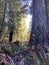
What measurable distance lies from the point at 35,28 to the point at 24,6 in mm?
6131

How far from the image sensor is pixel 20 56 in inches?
225

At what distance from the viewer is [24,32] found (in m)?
15.8

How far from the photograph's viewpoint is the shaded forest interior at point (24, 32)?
548 centimetres

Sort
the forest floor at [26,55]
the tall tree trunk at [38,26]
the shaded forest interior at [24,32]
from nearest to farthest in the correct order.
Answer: the forest floor at [26,55] < the shaded forest interior at [24,32] < the tall tree trunk at [38,26]

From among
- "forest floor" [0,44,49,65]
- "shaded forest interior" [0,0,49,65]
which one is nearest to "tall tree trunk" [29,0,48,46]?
"shaded forest interior" [0,0,49,65]

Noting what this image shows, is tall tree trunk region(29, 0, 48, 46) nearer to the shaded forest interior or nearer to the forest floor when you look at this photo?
the shaded forest interior

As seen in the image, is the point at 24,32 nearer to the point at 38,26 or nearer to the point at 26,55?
the point at 38,26

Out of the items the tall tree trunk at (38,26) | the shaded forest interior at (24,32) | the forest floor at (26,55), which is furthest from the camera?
the tall tree trunk at (38,26)

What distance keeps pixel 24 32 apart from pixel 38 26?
764 centimetres

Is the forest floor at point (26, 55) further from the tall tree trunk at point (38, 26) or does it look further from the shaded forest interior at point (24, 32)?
the tall tree trunk at point (38, 26)

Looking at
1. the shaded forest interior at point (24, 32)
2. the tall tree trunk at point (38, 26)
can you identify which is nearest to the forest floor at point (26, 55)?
the shaded forest interior at point (24, 32)

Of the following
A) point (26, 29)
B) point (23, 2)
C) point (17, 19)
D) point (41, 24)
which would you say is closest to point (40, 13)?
point (41, 24)

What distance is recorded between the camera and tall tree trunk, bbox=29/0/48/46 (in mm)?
7914

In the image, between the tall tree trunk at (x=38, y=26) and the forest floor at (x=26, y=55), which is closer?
the forest floor at (x=26, y=55)
